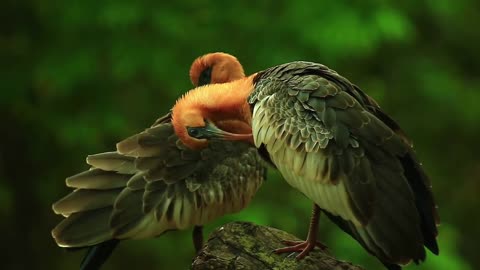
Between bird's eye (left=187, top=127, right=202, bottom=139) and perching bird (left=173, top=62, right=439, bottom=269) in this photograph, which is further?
bird's eye (left=187, top=127, right=202, bottom=139)

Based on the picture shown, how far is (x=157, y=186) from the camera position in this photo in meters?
6.72

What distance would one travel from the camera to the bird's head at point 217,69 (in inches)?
275

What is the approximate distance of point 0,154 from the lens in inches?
463

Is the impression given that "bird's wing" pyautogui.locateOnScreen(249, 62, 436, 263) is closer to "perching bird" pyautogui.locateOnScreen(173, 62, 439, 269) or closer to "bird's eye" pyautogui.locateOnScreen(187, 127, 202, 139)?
"perching bird" pyautogui.locateOnScreen(173, 62, 439, 269)

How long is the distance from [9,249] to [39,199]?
65 cm

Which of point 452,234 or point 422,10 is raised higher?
point 422,10

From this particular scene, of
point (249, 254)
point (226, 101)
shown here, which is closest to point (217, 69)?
point (226, 101)

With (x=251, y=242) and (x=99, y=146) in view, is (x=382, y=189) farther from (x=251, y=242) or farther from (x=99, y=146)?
(x=99, y=146)

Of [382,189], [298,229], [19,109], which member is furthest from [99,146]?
[382,189]

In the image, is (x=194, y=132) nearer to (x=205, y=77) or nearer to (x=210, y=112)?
(x=210, y=112)

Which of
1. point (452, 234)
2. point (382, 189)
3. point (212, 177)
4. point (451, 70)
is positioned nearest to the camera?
point (382, 189)

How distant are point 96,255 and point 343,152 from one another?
6.48 feet

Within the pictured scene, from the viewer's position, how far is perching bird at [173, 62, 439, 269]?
17.6ft

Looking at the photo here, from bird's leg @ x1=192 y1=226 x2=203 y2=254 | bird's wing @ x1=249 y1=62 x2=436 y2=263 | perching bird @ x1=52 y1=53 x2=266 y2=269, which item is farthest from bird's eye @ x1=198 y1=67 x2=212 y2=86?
bird's wing @ x1=249 y1=62 x2=436 y2=263
